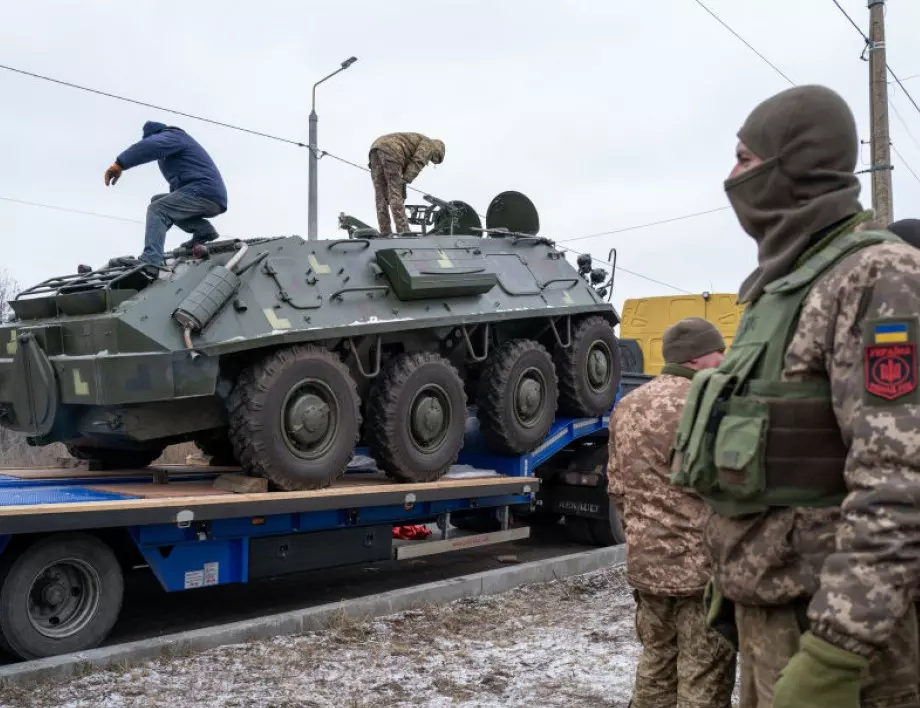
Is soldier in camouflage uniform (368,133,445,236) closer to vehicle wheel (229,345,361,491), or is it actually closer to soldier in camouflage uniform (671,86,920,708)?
vehicle wheel (229,345,361,491)

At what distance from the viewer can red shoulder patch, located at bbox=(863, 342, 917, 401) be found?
6.34 ft

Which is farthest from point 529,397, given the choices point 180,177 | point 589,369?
point 180,177

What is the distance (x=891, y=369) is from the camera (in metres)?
1.96

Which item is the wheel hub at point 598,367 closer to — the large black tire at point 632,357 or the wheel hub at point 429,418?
the wheel hub at point 429,418

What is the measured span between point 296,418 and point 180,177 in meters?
2.48

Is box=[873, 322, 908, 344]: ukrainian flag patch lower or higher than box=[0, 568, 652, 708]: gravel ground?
higher

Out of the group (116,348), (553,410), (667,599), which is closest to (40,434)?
(116,348)

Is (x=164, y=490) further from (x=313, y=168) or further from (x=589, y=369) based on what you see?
(x=313, y=168)

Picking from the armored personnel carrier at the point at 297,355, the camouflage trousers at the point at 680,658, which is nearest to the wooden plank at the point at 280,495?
the armored personnel carrier at the point at 297,355

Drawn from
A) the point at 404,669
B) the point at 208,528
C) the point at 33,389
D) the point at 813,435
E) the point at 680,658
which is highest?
the point at 33,389

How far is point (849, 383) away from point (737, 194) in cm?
60

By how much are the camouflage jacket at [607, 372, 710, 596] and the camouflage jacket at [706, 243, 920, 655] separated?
1522mm

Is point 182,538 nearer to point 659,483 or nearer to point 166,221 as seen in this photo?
point 166,221

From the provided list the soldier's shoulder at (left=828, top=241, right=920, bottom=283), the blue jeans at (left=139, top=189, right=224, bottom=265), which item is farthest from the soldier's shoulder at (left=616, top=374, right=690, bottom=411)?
the blue jeans at (left=139, top=189, right=224, bottom=265)
